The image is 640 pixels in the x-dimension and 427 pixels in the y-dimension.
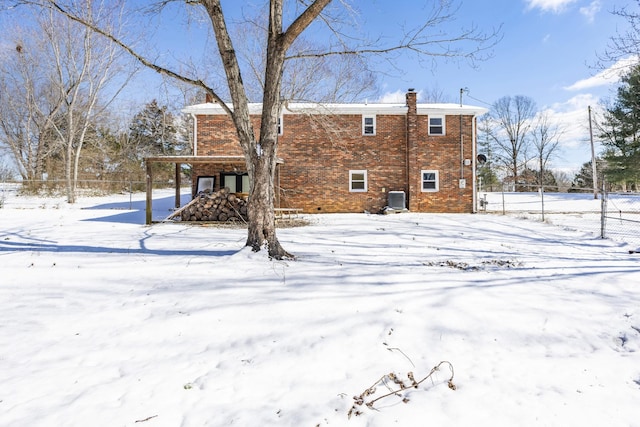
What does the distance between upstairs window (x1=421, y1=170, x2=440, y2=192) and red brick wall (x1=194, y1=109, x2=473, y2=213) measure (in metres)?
0.22

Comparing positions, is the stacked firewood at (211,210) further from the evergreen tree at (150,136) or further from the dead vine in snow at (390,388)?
the evergreen tree at (150,136)

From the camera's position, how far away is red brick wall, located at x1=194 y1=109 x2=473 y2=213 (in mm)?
16438

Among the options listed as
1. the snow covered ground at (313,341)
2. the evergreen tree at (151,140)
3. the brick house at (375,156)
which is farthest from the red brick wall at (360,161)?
the evergreen tree at (151,140)

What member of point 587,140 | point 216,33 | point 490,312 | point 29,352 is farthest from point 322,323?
point 587,140

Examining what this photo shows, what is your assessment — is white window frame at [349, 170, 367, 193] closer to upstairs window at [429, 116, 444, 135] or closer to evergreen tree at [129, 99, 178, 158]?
upstairs window at [429, 116, 444, 135]

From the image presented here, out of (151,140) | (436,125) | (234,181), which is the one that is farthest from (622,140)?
(151,140)

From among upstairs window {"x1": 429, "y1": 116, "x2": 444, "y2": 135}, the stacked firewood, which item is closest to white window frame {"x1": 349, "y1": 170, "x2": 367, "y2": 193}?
upstairs window {"x1": 429, "y1": 116, "x2": 444, "y2": 135}

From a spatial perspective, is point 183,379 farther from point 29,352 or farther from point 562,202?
point 562,202

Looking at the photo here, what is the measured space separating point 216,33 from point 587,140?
1340 inches

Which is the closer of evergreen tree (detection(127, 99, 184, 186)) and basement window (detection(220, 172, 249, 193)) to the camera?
basement window (detection(220, 172, 249, 193))

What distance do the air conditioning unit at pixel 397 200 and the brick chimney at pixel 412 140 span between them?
394 mm

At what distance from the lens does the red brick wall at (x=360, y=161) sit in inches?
647

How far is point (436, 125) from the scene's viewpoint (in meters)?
16.8

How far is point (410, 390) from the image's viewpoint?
7.71ft
